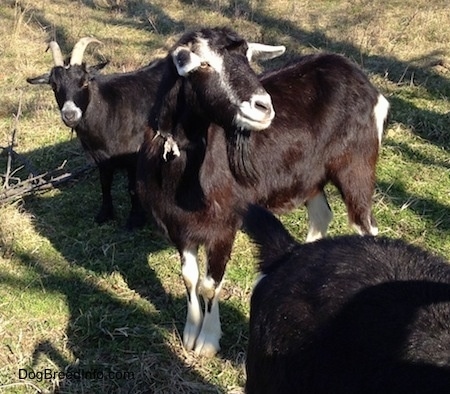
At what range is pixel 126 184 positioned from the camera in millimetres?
6441

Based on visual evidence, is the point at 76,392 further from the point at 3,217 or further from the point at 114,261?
the point at 3,217

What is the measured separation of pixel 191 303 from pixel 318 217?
4.36 feet

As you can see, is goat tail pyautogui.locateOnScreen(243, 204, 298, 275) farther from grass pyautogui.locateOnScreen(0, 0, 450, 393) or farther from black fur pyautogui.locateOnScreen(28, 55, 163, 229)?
black fur pyautogui.locateOnScreen(28, 55, 163, 229)

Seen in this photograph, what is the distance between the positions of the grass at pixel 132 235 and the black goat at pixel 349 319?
4.17ft

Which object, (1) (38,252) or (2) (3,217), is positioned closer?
(1) (38,252)

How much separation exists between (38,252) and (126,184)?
1.49 m

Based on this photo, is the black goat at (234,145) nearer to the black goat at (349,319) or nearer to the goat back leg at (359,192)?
the goat back leg at (359,192)

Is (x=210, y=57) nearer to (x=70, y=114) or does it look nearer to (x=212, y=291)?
(x=212, y=291)

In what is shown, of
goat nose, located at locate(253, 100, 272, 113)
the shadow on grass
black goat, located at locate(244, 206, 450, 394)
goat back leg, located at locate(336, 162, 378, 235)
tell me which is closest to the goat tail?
black goat, located at locate(244, 206, 450, 394)

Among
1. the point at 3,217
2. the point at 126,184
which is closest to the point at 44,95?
the point at 126,184

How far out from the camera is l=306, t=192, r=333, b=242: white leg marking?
5.00 meters

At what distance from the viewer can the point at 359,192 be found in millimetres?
4574

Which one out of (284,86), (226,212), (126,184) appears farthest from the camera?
(126,184)

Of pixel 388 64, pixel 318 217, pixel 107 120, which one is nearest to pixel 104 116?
pixel 107 120
